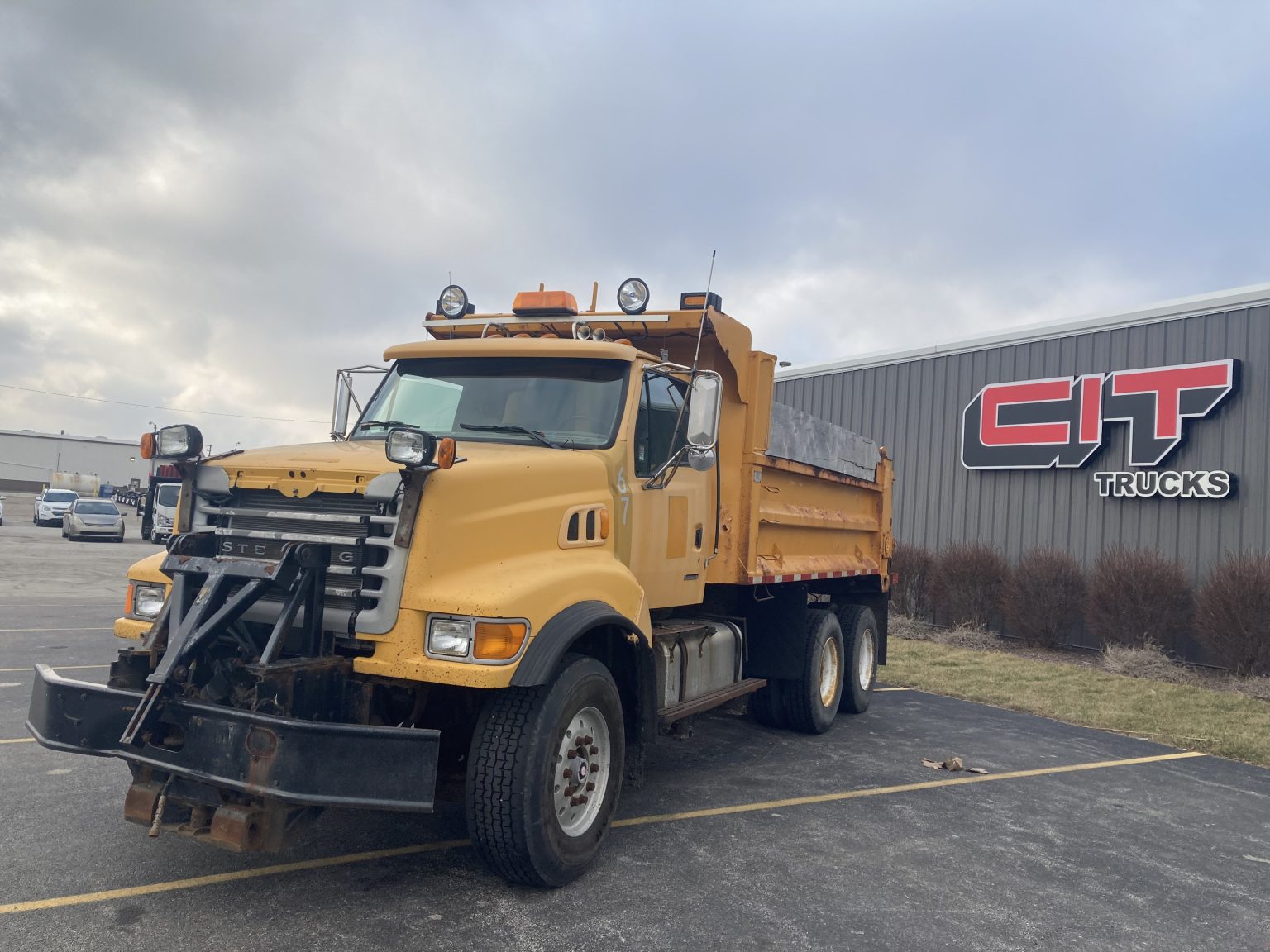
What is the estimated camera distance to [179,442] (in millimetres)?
4547

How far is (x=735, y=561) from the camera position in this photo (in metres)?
A: 6.73

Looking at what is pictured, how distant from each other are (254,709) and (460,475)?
4.13 feet

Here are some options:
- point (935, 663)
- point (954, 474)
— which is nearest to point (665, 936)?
point (935, 663)

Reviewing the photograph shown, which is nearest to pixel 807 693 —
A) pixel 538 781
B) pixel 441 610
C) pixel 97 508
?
pixel 538 781

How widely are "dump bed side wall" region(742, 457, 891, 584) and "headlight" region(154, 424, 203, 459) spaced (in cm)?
363

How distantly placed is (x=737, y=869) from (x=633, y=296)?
3.58 m

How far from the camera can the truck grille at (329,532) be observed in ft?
13.6

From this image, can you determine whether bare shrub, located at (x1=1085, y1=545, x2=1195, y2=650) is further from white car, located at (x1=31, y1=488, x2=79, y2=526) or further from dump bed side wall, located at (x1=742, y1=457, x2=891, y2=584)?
white car, located at (x1=31, y1=488, x2=79, y2=526)

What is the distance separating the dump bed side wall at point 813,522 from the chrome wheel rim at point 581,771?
2347mm

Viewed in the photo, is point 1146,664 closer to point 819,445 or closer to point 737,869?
point 819,445

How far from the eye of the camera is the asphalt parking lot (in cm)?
392

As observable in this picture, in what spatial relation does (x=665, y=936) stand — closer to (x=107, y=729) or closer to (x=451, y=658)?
(x=451, y=658)

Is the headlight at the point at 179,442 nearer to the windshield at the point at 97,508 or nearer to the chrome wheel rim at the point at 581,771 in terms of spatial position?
the chrome wheel rim at the point at 581,771

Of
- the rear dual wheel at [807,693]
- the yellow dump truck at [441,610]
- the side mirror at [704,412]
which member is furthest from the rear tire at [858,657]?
the side mirror at [704,412]
